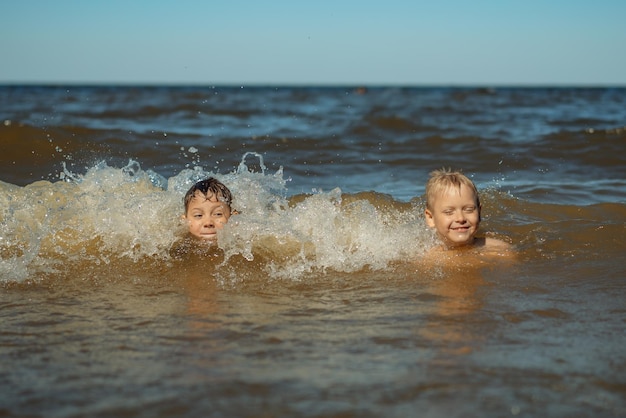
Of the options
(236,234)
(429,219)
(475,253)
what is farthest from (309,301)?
(429,219)

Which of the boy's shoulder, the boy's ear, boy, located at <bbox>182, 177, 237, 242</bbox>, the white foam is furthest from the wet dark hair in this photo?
the boy's shoulder

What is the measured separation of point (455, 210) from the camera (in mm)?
5164

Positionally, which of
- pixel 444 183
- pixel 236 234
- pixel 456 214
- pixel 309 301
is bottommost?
pixel 309 301

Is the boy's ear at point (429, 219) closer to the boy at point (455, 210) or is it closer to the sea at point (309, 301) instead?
the boy at point (455, 210)

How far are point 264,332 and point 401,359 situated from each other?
67 cm

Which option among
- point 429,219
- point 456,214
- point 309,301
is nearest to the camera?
point 309,301

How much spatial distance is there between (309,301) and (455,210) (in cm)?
168

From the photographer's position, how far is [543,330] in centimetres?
330

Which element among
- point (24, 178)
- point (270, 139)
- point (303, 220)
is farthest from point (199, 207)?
point (270, 139)

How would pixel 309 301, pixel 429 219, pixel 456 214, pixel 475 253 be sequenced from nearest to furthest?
pixel 309 301 < pixel 475 253 < pixel 456 214 < pixel 429 219

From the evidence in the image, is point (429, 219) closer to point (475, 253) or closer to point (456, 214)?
point (456, 214)

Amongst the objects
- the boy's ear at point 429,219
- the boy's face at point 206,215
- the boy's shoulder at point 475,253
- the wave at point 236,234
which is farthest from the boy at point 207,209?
the boy's shoulder at point 475,253

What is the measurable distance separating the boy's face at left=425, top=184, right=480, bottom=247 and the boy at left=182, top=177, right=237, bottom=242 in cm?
158

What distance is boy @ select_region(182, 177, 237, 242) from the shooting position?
560 centimetres
